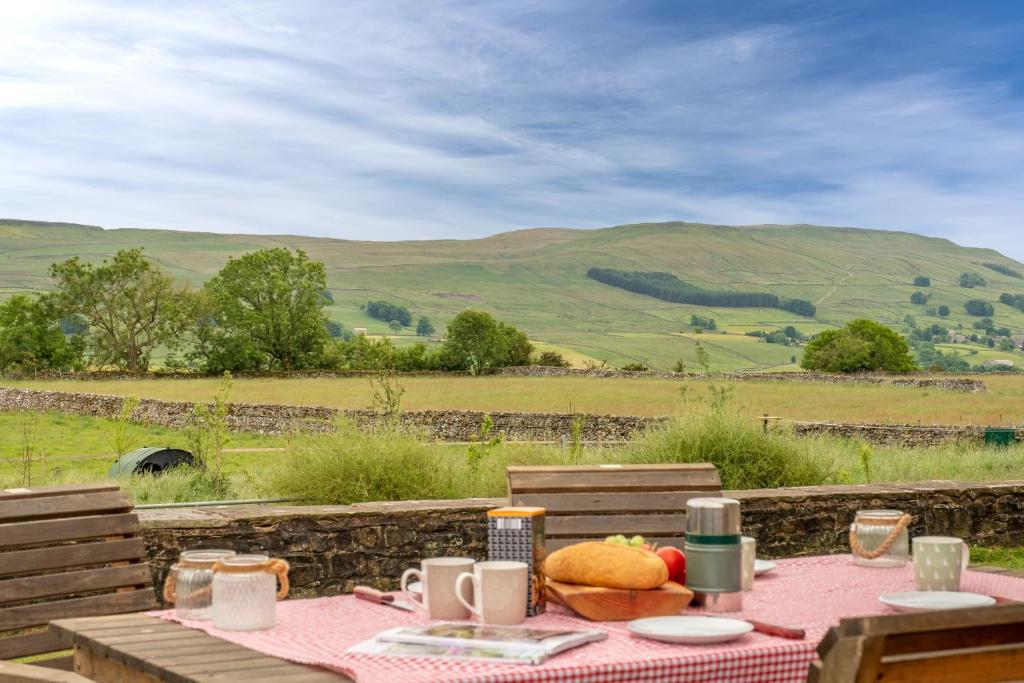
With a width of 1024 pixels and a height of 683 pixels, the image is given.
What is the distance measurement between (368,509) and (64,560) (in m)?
2.38

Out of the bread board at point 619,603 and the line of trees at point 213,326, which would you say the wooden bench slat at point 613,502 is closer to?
the bread board at point 619,603

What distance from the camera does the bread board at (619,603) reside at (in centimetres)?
295

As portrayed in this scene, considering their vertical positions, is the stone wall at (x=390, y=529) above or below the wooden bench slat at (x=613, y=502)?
below

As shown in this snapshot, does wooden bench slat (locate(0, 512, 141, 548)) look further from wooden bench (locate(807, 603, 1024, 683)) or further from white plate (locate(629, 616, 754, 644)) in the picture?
wooden bench (locate(807, 603, 1024, 683))

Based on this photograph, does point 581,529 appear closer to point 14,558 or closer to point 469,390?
point 14,558

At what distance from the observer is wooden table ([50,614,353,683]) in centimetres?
247

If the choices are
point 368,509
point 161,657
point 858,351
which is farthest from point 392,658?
point 858,351

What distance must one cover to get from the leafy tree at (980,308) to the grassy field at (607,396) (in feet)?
402

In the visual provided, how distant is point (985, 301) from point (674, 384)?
140967 mm

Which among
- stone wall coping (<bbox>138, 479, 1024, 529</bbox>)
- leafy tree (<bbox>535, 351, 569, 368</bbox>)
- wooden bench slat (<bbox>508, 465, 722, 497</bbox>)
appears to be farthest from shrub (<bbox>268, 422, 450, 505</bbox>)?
leafy tree (<bbox>535, 351, 569, 368</bbox>)

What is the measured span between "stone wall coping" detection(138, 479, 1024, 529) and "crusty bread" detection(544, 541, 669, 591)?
9.31 ft

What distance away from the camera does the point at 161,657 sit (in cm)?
262

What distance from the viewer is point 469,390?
43469mm

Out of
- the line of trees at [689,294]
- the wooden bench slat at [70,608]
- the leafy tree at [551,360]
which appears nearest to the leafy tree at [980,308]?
the line of trees at [689,294]
